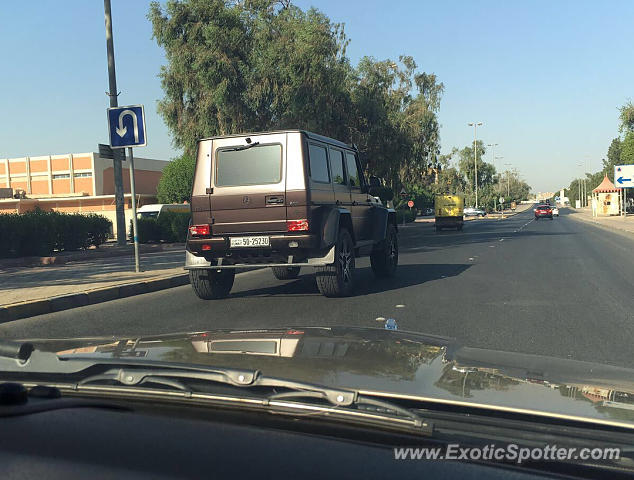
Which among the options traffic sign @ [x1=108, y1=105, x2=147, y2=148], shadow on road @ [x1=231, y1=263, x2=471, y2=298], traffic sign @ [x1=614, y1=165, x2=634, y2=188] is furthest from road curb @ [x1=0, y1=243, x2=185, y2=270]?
traffic sign @ [x1=614, y1=165, x2=634, y2=188]

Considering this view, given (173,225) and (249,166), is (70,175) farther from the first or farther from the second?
(249,166)

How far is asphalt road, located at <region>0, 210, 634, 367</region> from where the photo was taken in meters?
6.20

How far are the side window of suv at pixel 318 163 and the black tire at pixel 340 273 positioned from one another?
842 mm

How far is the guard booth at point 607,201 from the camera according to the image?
68350mm

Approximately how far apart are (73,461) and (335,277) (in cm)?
749

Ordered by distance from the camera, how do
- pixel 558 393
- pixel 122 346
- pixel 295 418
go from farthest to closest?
pixel 122 346, pixel 558 393, pixel 295 418

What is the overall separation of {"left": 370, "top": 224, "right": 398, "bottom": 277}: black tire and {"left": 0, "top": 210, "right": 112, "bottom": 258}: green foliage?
9.97m

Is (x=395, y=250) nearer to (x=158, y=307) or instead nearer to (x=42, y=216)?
(x=158, y=307)

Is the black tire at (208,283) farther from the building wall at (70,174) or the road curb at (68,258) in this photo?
the building wall at (70,174)

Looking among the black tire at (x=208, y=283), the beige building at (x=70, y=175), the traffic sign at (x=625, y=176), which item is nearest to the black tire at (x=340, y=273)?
the black tire at (x=208, y=283)

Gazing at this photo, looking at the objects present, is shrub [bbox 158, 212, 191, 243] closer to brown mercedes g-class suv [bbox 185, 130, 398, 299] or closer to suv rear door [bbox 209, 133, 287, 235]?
brown mercedes g-class suv [bbox 185, 130, 398, 299]

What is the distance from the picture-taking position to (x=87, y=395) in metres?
1.82

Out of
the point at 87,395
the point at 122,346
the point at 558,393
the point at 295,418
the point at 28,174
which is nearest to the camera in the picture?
the point at 295,418

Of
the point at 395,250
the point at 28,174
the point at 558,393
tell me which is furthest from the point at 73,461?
the point at 28,174
